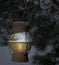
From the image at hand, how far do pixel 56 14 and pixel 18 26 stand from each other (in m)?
1.05

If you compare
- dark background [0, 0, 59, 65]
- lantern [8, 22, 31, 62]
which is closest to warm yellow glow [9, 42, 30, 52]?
lantern [8, 22, 31, 62]

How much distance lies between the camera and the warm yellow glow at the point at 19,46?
90.3 inches

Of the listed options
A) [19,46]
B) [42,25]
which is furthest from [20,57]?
[42,25]

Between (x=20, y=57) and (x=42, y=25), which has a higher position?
(x=20, y=57)

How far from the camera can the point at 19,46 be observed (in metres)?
2.30

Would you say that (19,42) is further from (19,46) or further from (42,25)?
(42,25)

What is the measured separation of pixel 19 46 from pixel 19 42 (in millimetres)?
31

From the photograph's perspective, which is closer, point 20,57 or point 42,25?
point 20,57

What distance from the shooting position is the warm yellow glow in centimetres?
229

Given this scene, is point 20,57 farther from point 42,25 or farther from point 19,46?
point 42,25

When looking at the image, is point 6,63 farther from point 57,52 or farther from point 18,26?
point 18,26

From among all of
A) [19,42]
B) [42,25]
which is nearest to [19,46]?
[19,42]

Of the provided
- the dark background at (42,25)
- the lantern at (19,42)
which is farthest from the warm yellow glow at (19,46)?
the dark background at (42,25)

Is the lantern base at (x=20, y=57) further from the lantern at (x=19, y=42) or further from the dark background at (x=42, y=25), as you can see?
the dark background at (x=42, y=25)
